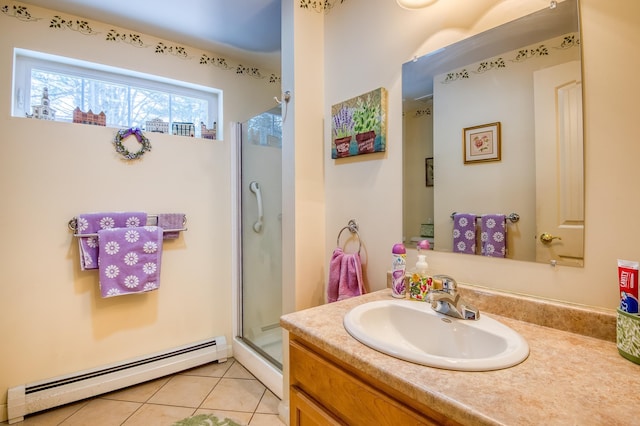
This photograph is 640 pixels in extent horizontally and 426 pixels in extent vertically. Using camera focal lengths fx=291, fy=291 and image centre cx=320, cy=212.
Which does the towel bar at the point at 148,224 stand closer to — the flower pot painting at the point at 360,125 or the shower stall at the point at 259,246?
the shower stall at the point at 259,246

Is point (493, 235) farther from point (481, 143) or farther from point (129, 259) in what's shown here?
→ point (129, 259)

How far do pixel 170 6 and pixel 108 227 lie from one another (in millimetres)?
1390

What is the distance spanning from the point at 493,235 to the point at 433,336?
0.40 meters

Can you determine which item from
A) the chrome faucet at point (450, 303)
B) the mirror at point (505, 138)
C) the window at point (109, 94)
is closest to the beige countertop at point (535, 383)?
the chrome faucet at point (450, 303)

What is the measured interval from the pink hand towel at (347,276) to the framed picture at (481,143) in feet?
2.12

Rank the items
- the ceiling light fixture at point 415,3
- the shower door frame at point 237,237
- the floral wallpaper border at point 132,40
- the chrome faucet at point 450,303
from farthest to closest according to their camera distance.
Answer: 1. the shower door frame at point 237,237
2. the floral wallpaper border at point 132,40
3. the ceiling light fixture at point 415,3
4. the chrome faucet at point 450,303

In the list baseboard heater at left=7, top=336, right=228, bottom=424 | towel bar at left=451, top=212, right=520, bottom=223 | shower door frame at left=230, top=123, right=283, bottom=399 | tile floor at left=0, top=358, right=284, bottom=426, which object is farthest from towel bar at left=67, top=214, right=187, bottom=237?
towel bar at left=451, top=212, right=520, bottom=223

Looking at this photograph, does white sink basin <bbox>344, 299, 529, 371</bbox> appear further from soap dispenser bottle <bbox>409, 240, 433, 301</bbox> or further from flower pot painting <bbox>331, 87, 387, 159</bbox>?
flower pot painting <bbox>331, 87, 387, 159</bbox>

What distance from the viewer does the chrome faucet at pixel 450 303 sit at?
871 millimetres

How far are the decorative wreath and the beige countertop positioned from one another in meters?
1.83

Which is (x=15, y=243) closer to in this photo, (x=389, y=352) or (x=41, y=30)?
(x=41, y=30)

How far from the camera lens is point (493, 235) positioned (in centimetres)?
100

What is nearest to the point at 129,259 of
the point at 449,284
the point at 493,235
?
the point at 449,284

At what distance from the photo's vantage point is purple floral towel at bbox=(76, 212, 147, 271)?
1746 millimetres
